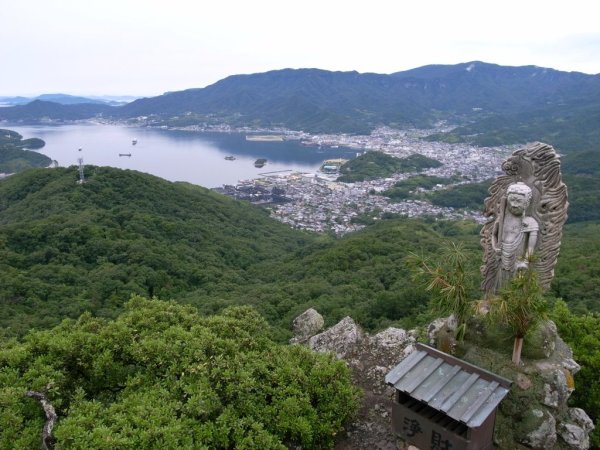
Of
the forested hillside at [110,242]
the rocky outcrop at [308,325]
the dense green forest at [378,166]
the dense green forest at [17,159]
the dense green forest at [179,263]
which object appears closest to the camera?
the rocky outcrop at [308,325]

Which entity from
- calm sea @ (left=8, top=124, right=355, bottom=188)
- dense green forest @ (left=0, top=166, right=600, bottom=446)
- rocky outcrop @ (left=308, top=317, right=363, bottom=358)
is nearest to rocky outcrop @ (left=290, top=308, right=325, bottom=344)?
dense green forest @ (left=0, top=166, right=600, bottom=446)

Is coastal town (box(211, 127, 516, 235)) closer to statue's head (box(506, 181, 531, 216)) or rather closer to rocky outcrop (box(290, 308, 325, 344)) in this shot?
rocky outcrop (box(290, 308, 325, 344))

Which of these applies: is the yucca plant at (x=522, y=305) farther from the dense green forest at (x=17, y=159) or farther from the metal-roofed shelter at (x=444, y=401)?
the dense green forest at (x=17, y=159)

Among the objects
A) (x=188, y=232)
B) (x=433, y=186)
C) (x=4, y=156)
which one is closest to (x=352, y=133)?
(x=433, y=186)

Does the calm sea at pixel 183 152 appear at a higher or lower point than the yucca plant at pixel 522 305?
lower

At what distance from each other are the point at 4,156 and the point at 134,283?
76.5 meters

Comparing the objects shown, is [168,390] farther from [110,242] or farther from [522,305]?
[110,242]

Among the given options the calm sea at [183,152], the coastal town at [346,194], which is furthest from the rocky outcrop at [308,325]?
the calm sea at [183,152]

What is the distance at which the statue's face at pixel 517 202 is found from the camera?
612 centimetres

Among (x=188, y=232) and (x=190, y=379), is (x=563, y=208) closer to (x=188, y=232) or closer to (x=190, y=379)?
(x=190, y=379)

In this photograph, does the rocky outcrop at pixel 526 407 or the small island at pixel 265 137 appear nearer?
the rocky outcrop at pixel 526 407

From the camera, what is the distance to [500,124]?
135750 millimetres

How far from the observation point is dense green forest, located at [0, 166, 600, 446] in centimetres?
1683

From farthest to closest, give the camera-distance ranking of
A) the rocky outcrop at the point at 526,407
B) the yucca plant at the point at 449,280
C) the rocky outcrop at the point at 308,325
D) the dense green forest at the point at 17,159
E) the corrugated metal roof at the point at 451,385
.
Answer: the dense green forest at the point at 17,159
the rocky outcrop at the point at 308,325
the yucca plant at the point at 449,280
the rocky outcrop at the point at 526,407
the corrugated metal roof at the point at 451,385
